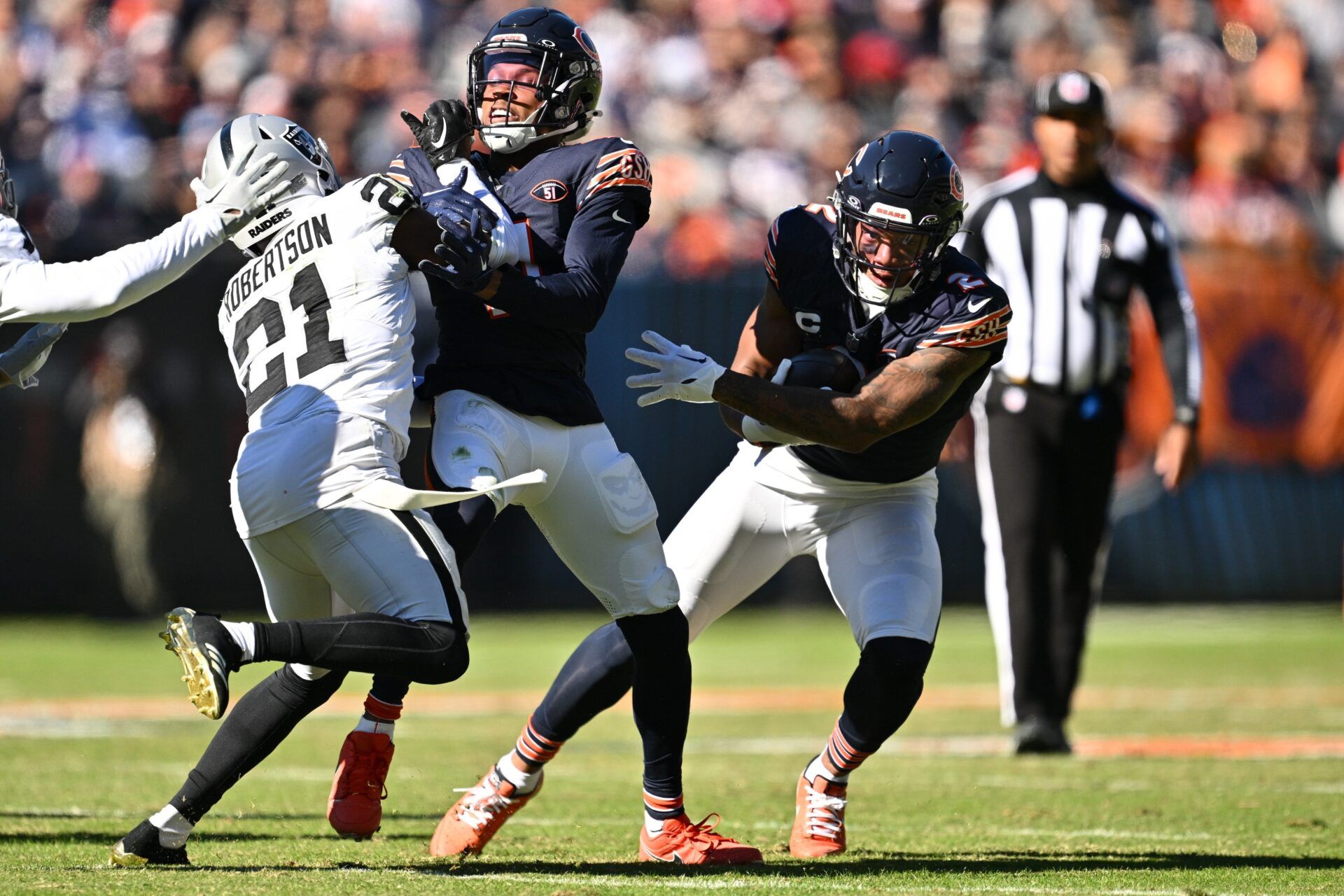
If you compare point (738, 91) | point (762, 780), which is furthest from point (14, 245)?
point (738, 91)

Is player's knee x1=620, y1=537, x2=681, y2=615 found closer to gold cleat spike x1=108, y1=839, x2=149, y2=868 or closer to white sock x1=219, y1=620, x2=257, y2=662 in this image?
white sock x1=219, y1=620, x2=257, y2=662

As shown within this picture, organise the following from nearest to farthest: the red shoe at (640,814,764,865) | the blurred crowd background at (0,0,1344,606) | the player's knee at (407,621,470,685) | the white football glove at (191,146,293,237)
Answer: the player's knee at (407,621,470,685) < the white football glove at (191,146,293,237) < the red shoe at (640,814,764,865) < the blurred crowd background at (0,0,1344,606)

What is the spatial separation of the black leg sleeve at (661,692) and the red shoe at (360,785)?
634mm

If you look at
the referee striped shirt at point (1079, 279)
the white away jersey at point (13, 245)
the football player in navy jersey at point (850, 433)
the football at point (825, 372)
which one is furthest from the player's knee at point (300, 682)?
the referee striped shirt at point (1079, 279)

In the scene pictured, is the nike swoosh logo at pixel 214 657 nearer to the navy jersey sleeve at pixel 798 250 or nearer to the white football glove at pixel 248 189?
the white football glove at pixel 248 189

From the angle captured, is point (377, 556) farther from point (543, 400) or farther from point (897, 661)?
point (897, 661)

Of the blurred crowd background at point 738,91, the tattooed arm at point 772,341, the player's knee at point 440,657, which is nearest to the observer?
the player's knee at point 440,657

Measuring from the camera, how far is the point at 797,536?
469 cm

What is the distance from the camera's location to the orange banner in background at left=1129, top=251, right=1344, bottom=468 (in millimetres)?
11516

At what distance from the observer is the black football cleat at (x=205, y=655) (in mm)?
3441

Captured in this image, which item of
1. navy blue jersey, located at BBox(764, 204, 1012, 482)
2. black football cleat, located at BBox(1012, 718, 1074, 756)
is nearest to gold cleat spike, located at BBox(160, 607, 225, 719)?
navy blue jersey, located at BBox(764, 204, 1012, 482)

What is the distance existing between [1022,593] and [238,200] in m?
3.76

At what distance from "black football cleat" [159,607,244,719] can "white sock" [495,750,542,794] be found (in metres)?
0.90

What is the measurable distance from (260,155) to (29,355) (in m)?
0.85
